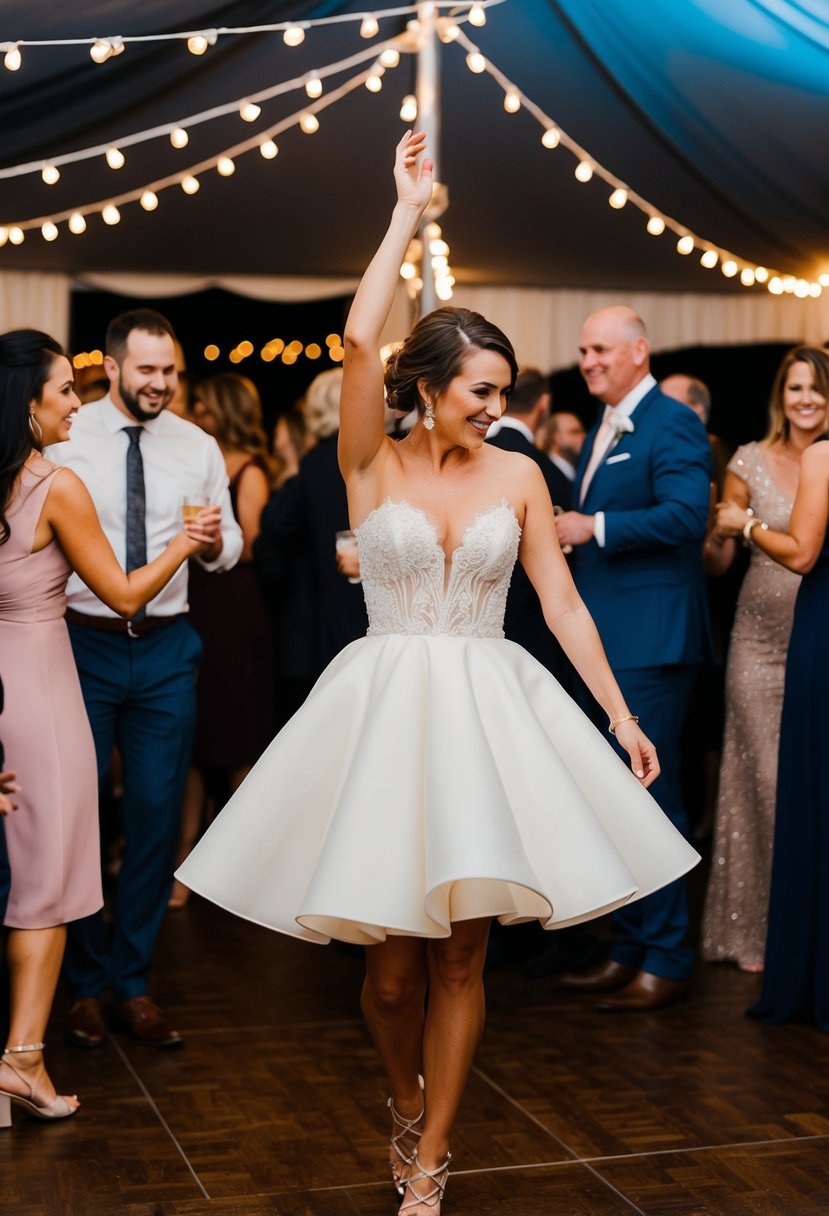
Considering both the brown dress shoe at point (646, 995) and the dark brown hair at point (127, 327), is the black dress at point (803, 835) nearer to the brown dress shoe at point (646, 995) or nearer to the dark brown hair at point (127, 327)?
the brown dress shoe at point (646, 995)

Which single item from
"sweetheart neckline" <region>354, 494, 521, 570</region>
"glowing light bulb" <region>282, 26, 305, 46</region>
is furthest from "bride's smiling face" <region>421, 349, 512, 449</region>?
"glowing light bulb" <region>282, 26, 305, 46</region>

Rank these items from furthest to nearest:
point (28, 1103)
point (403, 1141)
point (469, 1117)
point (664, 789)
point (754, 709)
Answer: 1. point (754, 709)
2. point (664, 789)
3. point (469, 1117)
4. point (28, 1103)
5. point (403, 1141)

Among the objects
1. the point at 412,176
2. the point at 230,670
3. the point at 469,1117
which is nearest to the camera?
the point at 412,176

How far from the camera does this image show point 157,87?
4.71 meters

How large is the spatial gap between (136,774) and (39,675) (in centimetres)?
65

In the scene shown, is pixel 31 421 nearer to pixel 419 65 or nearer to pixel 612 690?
pixel 612 690

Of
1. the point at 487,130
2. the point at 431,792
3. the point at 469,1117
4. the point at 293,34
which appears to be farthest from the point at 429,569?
the point at 487,130

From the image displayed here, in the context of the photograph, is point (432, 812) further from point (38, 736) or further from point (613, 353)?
point (613, 353)

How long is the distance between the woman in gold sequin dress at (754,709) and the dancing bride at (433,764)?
183 centimetres

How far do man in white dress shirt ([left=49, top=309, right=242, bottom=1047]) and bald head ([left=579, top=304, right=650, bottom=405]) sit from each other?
115cm

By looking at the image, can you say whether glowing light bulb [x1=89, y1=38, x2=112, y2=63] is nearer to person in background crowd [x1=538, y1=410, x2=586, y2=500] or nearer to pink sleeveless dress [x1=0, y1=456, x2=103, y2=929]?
pink sleeveless dress [x1=0, y1=456, x2=103, y2=929]

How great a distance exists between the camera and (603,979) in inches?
167

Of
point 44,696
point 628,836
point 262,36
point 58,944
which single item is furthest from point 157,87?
point 628,836

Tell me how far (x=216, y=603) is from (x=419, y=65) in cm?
194
